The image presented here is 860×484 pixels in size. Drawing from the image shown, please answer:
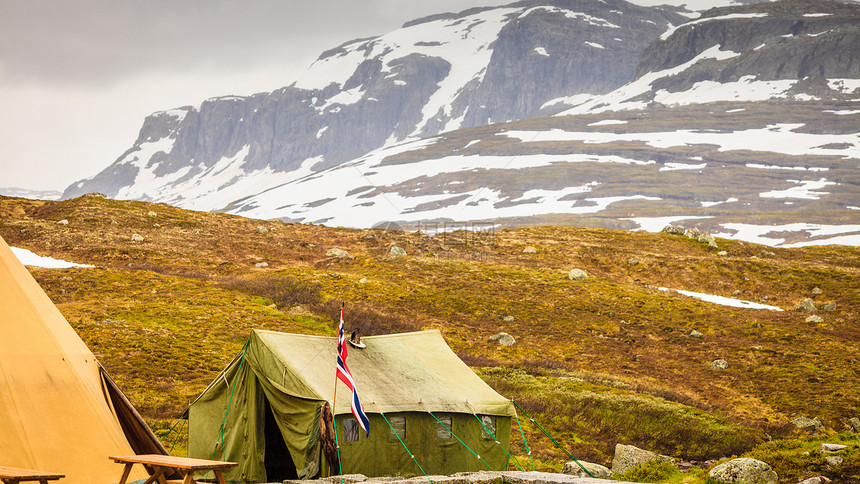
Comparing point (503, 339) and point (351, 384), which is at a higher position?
point (351, 384)

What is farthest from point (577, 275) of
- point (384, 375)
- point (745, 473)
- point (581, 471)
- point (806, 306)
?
point (745, 473)

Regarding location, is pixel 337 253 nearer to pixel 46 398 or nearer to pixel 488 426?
pixel 488 426

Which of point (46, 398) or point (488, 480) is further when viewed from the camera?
point (488, 480)

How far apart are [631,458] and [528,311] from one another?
27.8m

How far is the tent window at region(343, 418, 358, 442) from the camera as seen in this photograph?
17969mm

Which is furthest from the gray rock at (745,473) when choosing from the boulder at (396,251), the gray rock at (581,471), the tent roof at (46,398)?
the boulder at (396,251)

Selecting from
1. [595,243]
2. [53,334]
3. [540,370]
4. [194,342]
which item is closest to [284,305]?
[194,342]

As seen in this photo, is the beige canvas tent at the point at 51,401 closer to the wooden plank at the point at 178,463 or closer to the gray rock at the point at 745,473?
the wooden plank at the point at 178,463

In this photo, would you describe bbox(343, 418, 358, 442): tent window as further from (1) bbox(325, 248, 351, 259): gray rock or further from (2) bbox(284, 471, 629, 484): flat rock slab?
(1) bbox(325, 248, 351, 259): gray rock

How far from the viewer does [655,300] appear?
55594mm

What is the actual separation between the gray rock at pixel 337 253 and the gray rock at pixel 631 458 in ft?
137

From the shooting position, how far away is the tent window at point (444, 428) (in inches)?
790

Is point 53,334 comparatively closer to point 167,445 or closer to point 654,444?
point 167,445

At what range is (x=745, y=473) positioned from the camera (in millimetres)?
17891
